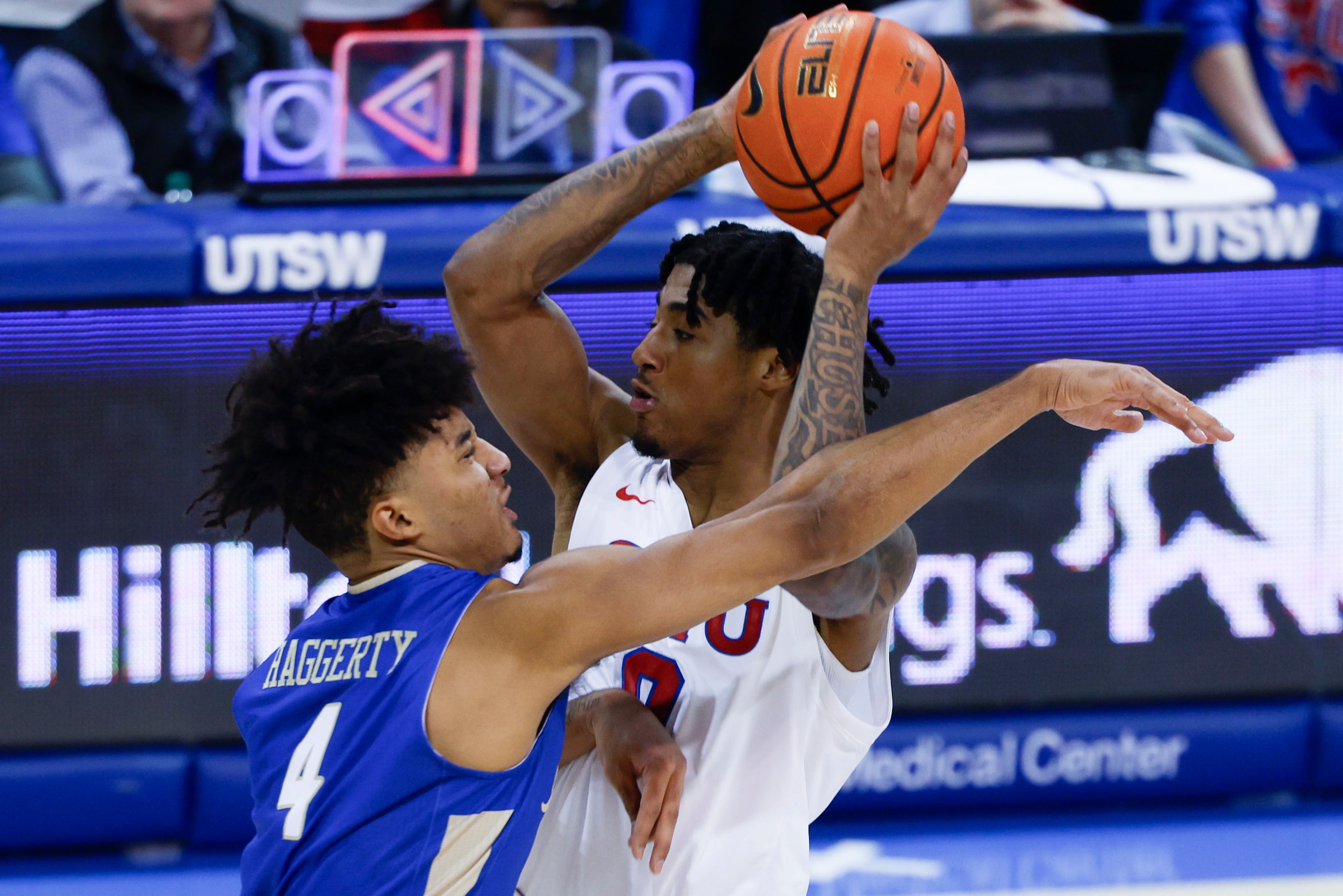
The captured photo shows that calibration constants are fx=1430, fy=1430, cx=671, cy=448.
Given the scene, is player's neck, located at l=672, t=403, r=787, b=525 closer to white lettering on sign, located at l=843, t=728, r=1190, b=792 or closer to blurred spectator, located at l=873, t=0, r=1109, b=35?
white lettering on sign, located at l=843, t=728, r=1190, b=792

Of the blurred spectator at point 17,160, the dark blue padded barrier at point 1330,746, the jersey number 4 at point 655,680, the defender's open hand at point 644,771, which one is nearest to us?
the defender's open hand at point 644,771

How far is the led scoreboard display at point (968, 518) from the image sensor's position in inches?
153

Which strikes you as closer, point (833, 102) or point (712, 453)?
point (833, 102)

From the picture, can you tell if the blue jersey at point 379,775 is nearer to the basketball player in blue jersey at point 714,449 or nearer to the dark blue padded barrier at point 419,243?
the basketball player in blue jersey at point 714,449

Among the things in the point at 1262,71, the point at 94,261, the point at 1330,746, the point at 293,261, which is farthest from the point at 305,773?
the point at 1262,71

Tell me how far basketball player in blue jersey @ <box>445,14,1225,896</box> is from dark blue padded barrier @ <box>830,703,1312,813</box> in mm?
1787

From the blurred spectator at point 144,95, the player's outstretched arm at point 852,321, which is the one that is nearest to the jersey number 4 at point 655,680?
the player's outstretched arm at point 852,321

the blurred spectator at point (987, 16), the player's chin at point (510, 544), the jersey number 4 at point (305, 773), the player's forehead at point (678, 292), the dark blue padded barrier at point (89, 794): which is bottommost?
the dark blue padded barrier at point (89, 794)

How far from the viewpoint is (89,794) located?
3924 millimetres

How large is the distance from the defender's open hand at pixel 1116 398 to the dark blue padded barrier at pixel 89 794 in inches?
114

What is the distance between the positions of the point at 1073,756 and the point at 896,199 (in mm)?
2649

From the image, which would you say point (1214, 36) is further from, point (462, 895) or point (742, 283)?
point (462, 895)

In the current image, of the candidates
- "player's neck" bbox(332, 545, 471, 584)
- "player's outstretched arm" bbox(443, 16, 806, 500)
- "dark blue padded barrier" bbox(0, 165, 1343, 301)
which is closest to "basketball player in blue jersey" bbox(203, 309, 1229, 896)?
"player's neck" bbox(332, 545, 471, 584)

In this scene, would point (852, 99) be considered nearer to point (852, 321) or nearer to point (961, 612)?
point (852, 321)
